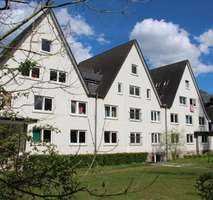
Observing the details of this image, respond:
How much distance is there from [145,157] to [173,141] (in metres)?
6.17

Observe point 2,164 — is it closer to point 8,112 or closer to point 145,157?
point 8,112

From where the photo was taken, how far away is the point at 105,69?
39094mm

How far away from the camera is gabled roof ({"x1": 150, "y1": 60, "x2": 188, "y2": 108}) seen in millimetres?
44031

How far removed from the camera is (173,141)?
1608 inches

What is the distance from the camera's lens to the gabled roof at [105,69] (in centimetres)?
3506

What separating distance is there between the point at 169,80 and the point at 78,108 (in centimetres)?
1979

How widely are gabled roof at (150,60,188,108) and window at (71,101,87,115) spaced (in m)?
14.7

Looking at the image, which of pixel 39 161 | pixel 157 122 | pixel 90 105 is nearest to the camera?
pixel 39 161

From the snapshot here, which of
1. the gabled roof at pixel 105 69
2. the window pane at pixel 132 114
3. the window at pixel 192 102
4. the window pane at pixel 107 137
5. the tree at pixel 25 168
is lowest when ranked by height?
the tree at pixel 25 168

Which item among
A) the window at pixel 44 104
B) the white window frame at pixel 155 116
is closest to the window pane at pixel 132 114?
the white window frame at pixel 155 116

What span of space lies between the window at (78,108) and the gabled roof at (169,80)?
1471 cm

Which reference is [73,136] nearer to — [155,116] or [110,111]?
[110,111]

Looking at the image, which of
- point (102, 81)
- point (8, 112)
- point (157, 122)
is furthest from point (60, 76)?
point (157, 122)

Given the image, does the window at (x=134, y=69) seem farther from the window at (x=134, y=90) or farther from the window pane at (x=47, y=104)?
the window pane at (x=47, y=104)
